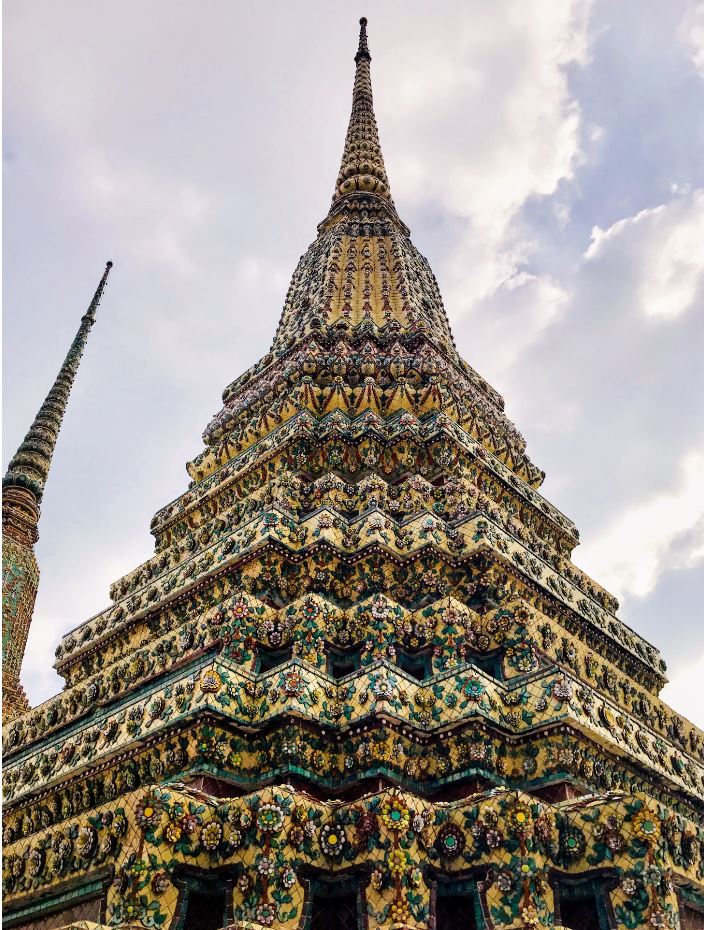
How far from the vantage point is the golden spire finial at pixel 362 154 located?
23.6 meters

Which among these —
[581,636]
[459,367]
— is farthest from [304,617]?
[459,367]

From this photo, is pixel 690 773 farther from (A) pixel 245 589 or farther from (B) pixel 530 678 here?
(A) pixel 245 589

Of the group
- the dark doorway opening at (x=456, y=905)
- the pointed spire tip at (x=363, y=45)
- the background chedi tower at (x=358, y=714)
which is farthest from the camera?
the pointed spire tip at (x=363, y=45)

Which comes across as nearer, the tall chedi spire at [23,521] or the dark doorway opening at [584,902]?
the dark doorway opening at [584,902]

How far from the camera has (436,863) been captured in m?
7.09

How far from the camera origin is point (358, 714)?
8227 mm

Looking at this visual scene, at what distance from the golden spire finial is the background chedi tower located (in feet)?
32.2

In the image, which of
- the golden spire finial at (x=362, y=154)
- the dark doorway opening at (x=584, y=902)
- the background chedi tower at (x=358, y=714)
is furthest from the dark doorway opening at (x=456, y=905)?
the golden spire finial at (x=362, y=154)

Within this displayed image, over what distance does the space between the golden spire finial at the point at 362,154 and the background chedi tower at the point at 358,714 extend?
982cm

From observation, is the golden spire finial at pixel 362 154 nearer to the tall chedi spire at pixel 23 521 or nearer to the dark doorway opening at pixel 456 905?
the tall chedi spire at pixel 23 521

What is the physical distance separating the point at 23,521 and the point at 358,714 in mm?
13465

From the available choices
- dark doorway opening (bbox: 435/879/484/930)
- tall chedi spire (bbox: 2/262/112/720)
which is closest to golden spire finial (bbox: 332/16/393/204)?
tall chedi spire (bbox: 2/262/112/720)

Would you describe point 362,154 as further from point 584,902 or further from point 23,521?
point 584,902

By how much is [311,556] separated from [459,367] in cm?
815
